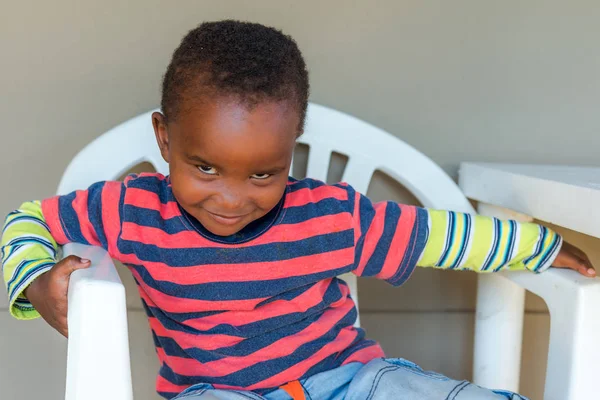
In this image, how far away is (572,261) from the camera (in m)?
0.86

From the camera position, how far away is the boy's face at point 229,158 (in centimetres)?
72

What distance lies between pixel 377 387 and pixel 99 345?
391mm

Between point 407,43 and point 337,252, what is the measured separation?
0.45m

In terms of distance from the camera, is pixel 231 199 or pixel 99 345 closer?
pixel 99 345

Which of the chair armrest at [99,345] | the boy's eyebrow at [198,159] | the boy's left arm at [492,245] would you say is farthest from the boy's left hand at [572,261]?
the chair armrest at [99,345]

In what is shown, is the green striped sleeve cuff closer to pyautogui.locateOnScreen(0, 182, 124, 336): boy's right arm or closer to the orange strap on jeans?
the orange strap on jeans

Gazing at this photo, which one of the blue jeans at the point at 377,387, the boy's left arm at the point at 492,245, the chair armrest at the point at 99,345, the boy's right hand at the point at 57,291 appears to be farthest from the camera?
the boy's left arm at the point at 492,245

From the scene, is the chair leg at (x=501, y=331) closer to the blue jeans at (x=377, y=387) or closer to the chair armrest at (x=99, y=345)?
the blue jeans at (x=377, y=387)

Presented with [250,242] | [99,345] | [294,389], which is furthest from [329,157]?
[99,345]

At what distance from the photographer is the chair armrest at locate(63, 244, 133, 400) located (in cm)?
54

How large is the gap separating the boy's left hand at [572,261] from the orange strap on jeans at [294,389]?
38cm

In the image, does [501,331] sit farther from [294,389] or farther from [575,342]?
[294,389]

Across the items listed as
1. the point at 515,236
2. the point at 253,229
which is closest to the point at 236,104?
the point at 253,229

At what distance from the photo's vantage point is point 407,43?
1.13 meters
